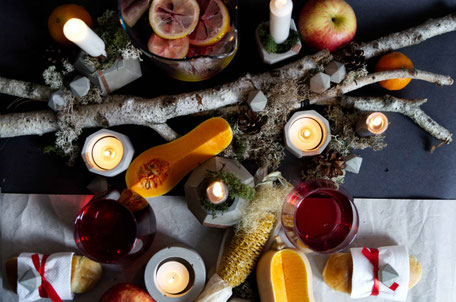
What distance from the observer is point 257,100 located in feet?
3.16

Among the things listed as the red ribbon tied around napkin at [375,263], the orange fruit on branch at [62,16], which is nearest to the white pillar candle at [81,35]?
the orange fruit on branch at [62,16]

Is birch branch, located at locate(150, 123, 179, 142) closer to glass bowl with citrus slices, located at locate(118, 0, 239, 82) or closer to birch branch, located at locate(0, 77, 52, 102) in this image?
glass bowl with citrus slices, located at locate(118, 0, 239, 82)

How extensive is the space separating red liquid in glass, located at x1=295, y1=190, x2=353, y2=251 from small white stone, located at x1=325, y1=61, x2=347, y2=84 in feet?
0.96

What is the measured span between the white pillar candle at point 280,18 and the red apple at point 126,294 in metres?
0.73

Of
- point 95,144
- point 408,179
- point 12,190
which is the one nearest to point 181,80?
point 95,144

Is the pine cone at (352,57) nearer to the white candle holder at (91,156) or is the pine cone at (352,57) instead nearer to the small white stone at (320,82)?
the small white stone at (320,82)

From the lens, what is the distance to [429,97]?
111 cm

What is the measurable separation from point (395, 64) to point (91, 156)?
85 centimetres

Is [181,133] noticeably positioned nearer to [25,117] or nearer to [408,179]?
→ [25,117]

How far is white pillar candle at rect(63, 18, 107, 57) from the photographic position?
868mm

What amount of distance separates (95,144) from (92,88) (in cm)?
15

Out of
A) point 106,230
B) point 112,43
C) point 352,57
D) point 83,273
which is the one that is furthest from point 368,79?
point 83,273

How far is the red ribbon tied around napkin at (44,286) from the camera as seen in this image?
963 mm

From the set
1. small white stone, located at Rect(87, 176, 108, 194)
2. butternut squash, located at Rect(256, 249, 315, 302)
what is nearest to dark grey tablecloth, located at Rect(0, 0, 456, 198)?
small white stone, located at Rect(87, 176, 108, 194)
